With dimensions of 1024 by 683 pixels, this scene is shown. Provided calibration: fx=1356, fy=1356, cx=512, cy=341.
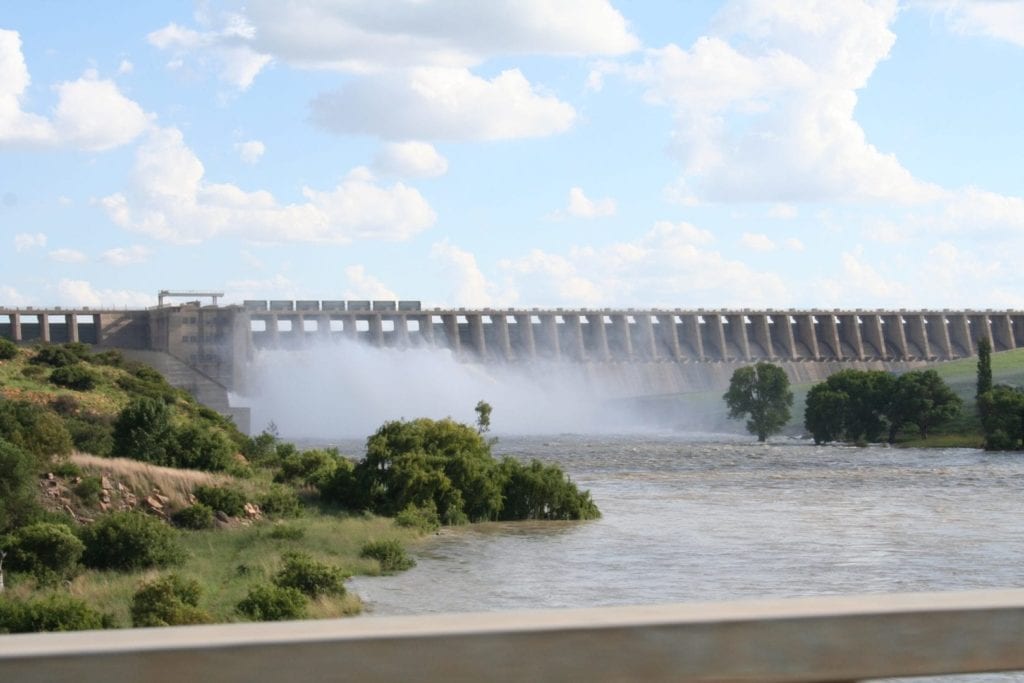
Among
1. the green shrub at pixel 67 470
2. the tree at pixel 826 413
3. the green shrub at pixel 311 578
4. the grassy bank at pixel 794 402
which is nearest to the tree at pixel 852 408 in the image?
the tree at pixel 826 413

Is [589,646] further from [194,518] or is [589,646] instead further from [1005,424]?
[1005,424]

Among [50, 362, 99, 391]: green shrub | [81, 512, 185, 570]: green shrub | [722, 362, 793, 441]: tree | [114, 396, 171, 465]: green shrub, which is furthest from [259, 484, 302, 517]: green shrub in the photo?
[722, 362, 793, 441]: tree

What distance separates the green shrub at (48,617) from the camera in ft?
81.6

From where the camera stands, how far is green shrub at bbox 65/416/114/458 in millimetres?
47812

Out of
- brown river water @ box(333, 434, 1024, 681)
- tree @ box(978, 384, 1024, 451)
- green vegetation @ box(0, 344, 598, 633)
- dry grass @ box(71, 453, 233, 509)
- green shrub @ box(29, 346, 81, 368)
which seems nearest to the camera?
green vegetation @ box(0, 344, 598, 633)

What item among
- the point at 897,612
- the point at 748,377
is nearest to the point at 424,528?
the point at 897,612

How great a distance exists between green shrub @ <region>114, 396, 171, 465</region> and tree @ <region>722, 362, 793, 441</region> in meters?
70.3

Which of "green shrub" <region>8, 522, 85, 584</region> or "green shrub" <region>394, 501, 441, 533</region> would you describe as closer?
"green shrub" <region>8, 522, 85, 584</region>

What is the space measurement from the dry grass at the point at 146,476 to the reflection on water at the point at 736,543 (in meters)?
8.19

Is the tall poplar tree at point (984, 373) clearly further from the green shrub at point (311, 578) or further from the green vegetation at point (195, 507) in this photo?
the green shrub at point (311, 578)

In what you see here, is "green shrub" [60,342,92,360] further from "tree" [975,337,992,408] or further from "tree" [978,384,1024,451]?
"tree" [975,337,992,408]

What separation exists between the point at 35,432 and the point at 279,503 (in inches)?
330

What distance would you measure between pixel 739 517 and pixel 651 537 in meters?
7.49

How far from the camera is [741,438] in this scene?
12662 cm
